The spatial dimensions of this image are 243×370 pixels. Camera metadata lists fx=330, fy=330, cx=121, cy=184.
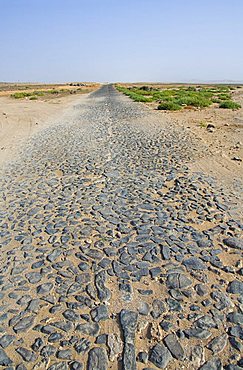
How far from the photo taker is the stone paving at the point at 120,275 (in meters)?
2.90

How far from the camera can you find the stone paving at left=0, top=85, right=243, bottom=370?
290cm

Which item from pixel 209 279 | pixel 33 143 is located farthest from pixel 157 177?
pixel 33 143

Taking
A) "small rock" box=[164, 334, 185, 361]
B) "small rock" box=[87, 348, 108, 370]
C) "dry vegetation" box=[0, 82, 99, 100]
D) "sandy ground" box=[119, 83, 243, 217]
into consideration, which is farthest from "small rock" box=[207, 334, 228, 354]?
"dry vegetation" box=[0, 82, 99, 100]

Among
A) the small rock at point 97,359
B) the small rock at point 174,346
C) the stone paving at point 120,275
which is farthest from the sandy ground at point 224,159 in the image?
the small rock at point 97,359

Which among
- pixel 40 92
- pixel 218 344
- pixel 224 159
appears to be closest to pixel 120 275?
pixel 218 344

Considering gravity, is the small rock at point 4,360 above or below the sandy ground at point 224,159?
above

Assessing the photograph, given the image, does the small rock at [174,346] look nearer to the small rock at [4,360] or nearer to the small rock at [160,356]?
the small rock at [160,356]

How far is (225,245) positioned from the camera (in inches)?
181

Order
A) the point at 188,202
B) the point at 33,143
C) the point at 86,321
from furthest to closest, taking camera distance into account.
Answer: the point at 33,143, the point at 188,202, the point at 86,321

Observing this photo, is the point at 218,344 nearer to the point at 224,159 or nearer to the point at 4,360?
the point at 4,360

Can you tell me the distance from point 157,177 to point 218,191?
1.64m

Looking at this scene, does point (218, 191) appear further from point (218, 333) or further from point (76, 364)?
point (76, 364)

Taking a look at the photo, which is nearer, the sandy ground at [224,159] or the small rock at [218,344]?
the small rock at [218,344]

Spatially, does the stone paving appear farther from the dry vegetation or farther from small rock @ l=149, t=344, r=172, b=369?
the dry vegetation
